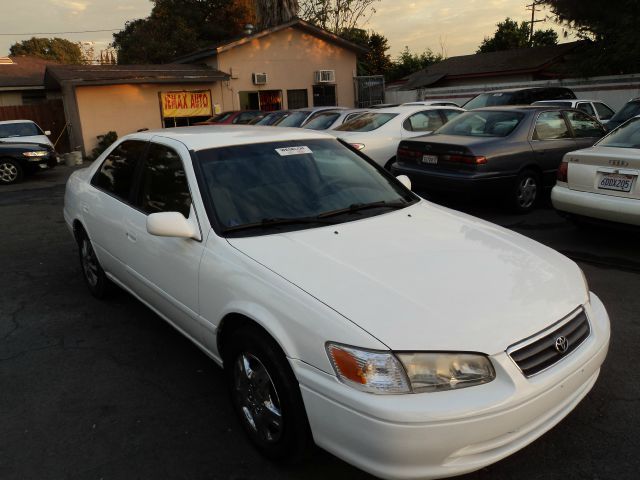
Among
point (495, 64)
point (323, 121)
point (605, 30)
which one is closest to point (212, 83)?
point (323, 121)

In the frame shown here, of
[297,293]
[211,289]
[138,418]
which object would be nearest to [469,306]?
[297,293]

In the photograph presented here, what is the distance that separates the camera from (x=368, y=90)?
24406 millimetres

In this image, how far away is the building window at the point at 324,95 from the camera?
914 inches

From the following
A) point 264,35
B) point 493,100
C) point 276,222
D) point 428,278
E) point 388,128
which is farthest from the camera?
point 264,35

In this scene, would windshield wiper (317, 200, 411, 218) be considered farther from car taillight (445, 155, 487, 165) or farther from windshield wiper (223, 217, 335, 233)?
car taillight (445, 155, 487, 165)

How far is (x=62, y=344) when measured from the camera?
4137 millimetres

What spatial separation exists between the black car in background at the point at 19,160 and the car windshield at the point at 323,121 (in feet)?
23.1

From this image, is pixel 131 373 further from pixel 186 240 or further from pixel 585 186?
pixel 585 186

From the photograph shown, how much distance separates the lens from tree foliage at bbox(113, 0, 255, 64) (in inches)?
1412

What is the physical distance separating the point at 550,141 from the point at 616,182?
105 inches

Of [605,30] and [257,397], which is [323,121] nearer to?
[257,397]

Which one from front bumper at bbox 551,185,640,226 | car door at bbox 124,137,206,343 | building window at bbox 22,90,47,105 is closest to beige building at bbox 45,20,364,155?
building window at bbox 22,90,47,105

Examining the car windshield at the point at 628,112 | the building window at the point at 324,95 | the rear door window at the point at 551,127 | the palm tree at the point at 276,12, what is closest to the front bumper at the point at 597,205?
the rear door window at the point at 551,127

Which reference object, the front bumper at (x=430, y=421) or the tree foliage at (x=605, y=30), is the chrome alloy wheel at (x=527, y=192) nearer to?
the front bumper at (x=430, y=421)
